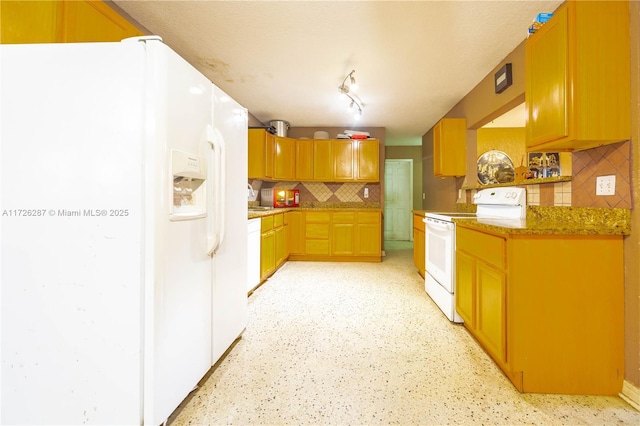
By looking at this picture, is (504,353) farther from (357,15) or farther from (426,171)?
(426,171)

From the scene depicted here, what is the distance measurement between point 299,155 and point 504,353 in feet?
14.0

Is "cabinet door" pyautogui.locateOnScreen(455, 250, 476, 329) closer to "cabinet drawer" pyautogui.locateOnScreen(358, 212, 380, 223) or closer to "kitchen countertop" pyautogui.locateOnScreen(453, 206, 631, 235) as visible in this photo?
"kitchen countertop" pyautogui.locateOnScreen(453, 206, 631, 235)

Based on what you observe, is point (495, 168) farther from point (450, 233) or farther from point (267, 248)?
point (267, 248)

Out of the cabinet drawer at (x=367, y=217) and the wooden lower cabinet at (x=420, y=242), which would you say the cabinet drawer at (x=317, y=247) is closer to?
the cabinet drawer at (x=367, y=217)

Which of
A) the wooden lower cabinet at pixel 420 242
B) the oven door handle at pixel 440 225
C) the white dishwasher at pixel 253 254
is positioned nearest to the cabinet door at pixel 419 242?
the wooden lower cabinet at pixel 420 242

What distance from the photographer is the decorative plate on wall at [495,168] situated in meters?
4.93

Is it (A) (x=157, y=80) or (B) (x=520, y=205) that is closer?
(A) (x=157, y=80)

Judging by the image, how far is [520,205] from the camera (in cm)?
219

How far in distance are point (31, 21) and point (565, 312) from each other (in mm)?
3078

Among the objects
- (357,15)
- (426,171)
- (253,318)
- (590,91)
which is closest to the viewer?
(590,91)

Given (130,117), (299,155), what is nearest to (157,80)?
(130,117)

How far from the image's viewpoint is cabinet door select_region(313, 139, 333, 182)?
5039 millimetres

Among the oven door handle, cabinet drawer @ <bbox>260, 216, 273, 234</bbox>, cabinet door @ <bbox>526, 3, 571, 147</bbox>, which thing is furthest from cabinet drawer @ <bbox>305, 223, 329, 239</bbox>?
cabinet door @ <bbox>526, 3, 571, 147</bbox>

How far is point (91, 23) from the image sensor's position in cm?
144
